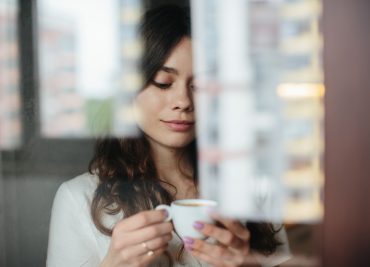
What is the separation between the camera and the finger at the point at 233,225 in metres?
0.70

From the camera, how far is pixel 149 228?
707 mm

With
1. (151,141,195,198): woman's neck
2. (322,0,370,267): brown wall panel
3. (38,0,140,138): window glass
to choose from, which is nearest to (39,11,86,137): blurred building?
(38,0,140,138): window glass

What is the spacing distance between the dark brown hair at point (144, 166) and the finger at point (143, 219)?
0.03 ft

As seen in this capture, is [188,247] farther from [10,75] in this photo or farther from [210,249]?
[10,75]

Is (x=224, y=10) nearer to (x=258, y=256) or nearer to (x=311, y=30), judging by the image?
(x=311, y=30)

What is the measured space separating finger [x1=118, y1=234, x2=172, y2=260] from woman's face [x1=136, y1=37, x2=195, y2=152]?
0.41ft

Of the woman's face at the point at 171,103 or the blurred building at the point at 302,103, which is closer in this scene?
the blurred building at the point at 302,103

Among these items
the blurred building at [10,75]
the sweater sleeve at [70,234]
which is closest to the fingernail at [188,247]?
the sweater sleeve at [70,234]

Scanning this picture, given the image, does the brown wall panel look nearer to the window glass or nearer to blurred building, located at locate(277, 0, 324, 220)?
blurred building, located at locate(277, 0, 324, 220)

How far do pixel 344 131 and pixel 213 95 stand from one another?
0.17m

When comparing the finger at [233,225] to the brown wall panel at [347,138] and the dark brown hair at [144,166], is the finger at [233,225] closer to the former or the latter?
the dark brown hair at [144,166]

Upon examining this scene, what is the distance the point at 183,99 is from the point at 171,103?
0.07 ft

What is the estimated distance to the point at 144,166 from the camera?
0.76m

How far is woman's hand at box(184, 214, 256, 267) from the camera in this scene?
702 millimetres
